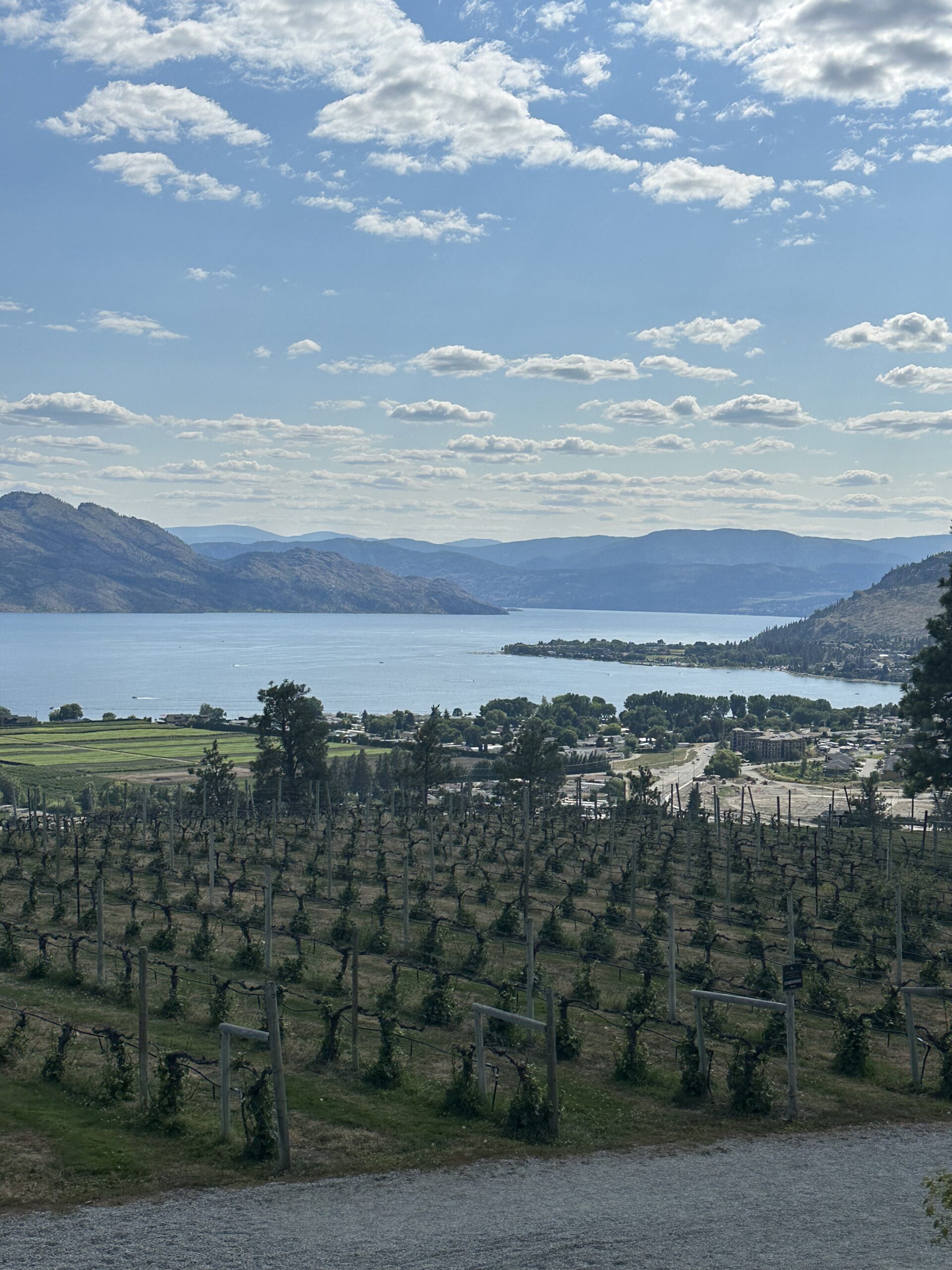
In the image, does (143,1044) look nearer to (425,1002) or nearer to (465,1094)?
(465,1094)

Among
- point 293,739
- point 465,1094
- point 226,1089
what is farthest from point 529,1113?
point 293,739

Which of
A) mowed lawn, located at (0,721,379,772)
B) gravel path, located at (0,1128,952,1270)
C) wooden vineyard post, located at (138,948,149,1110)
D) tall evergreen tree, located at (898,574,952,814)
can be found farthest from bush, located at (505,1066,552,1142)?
mowed lawn, located at (0,721,379,772)

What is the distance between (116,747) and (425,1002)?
105969 millimetres

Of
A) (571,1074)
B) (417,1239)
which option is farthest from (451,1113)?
(417,1239)

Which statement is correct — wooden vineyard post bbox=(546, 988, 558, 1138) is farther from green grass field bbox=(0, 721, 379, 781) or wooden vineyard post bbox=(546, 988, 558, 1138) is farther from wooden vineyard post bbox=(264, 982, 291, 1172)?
A: green grass field bbox=(0, 721, 379, 781)

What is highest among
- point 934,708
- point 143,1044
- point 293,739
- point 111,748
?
point 934,708

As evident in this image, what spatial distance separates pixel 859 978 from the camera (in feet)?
77.1

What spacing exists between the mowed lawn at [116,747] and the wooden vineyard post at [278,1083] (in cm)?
9345

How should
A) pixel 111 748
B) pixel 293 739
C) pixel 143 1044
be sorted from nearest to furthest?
pixel 143 1044
pixel 293 739
pixel 111 748

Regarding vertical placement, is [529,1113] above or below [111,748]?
above

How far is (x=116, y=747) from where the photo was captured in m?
117

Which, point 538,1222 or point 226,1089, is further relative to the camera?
point 226,1089

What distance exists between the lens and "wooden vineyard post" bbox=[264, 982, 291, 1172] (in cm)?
1292

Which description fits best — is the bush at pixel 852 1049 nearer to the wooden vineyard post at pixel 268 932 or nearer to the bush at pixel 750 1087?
the bush at pixel 750 1087
